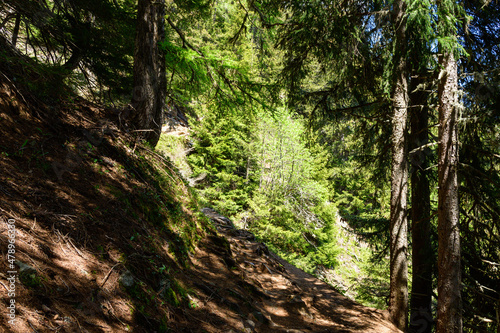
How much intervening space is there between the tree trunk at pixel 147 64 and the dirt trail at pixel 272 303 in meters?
3.19

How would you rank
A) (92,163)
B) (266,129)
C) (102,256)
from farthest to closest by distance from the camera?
(266,129)
(92,163)
(102,256)

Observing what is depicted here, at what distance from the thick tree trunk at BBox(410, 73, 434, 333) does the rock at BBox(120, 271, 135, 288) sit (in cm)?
675

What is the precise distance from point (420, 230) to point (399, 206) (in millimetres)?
Result: 1763

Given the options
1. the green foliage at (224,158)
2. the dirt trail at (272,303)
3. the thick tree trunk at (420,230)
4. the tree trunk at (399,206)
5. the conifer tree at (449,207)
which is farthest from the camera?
the green foliage at (224,158)

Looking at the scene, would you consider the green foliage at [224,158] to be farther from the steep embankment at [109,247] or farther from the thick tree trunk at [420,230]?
the steep embankment at [109,247]

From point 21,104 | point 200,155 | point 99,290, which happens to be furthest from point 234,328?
point 200,155

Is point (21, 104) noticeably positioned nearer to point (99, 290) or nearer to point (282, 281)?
point (99, 290)

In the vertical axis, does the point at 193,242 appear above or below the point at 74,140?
below

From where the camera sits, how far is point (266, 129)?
17.7 meters

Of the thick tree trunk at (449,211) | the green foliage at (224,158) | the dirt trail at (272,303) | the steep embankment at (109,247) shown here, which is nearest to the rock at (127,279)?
the steep embankment at (109,247)

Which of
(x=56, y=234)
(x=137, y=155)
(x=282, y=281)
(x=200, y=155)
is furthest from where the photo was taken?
(x=200, y=155)

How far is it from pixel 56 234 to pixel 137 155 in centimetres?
284

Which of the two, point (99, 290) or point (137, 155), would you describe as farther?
point (137, 155)

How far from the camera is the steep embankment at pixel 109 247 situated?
2316mm
